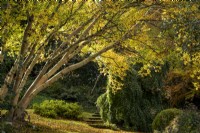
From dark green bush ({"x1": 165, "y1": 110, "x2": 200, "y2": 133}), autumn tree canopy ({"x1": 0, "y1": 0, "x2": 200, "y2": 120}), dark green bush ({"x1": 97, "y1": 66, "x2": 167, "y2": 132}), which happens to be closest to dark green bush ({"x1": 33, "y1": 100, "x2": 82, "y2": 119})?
dark green bush ({"x1": 97, "y1": 66, "x2": 167, "y2": 132})

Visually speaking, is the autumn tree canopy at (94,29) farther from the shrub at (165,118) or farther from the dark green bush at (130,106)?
the dark green bush at (130,106)

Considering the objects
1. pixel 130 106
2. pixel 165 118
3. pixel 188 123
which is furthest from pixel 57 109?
pixel 188 123

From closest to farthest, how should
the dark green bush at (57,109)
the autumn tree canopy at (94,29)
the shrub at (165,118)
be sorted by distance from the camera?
1. the autumn tree canopy at (94,29)
2. the shrub at (165,118)
3. the dark green bush at (57,109)

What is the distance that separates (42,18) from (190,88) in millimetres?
11323

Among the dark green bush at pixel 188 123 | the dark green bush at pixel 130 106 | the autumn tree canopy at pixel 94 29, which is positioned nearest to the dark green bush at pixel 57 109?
the dark green bush at pixel 130 106

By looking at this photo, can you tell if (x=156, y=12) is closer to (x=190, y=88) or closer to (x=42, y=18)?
(x=42, y=18)

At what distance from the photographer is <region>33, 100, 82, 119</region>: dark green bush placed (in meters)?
18.1

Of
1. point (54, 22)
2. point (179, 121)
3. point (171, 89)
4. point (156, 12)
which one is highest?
point (156, 12)

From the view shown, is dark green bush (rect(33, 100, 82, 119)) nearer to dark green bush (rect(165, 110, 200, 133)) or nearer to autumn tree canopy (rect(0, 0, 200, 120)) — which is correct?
autumn tree canopy (rect(0, 0, 200, 120))

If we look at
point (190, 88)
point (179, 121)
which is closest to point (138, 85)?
point (190, 88)

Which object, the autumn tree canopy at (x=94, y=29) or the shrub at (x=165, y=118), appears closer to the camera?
the autumn tree canopy at (x=94, y=29)

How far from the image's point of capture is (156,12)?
11.8m

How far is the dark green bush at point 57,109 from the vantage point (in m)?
18.1

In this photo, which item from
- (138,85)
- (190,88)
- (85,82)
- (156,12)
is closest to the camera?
(156,12)
